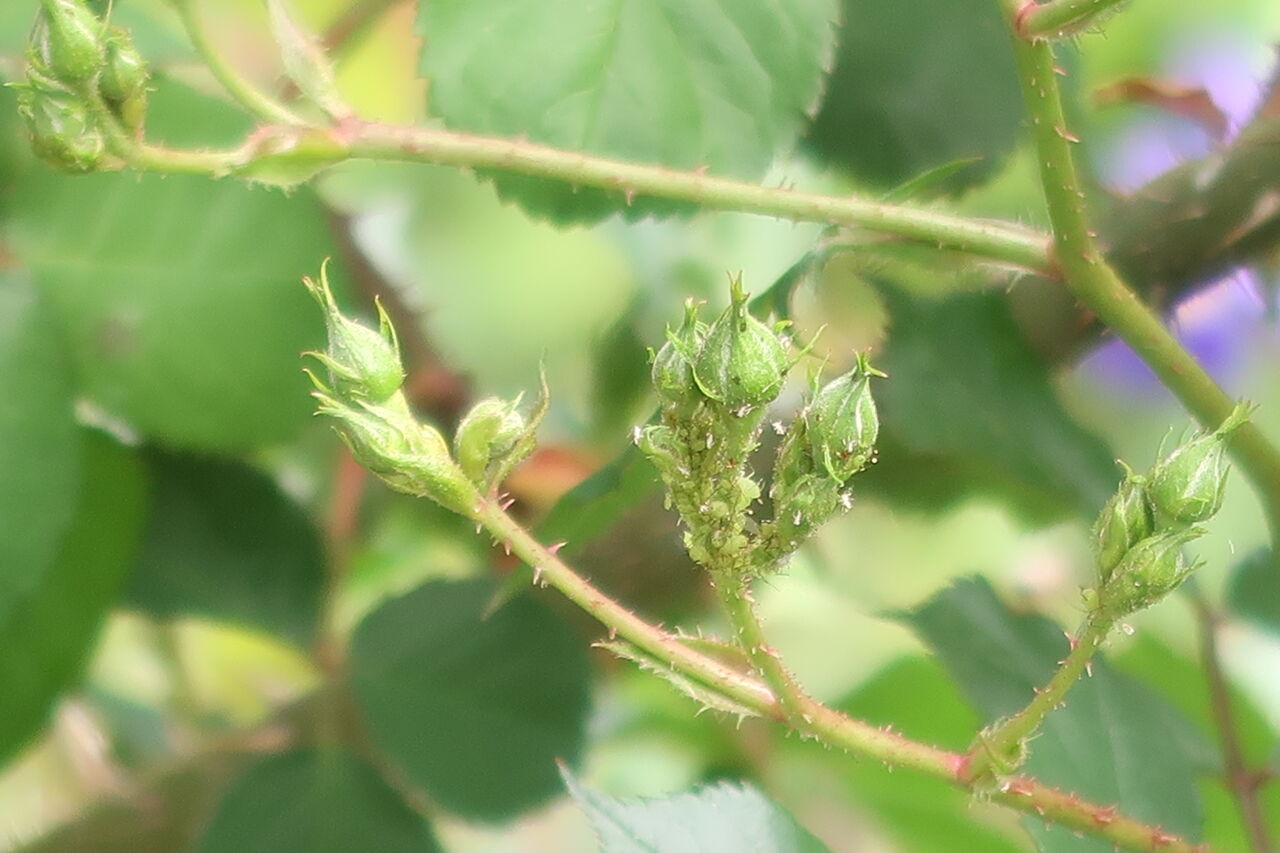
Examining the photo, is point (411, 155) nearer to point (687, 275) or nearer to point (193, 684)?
point (687, 275)

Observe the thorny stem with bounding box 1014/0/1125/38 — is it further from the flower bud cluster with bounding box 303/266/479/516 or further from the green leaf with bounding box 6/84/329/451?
the green leaf with bounding box 6/84/329/451

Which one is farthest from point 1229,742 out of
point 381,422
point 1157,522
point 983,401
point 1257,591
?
point 381,422

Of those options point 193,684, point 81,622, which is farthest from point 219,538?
point 193,684

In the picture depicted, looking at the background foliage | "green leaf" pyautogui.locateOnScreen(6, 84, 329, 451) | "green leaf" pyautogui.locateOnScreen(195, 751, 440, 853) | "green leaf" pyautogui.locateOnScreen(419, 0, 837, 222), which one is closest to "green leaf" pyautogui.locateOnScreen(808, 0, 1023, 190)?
the background foliage

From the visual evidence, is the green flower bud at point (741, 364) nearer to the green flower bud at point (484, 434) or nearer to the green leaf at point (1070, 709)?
the green flower bud at point (484, 434)

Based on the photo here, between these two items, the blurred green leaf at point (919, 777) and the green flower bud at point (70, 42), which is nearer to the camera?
the green flower bud at point (70, 42)

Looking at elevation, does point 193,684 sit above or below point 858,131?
below

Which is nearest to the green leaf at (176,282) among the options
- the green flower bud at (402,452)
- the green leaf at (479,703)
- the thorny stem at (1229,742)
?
the green leaf at (479,703)
